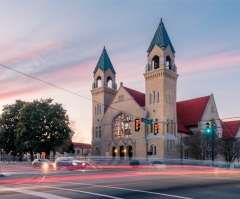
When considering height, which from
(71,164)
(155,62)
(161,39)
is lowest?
(71,164)

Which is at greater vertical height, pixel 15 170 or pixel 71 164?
pixel 71 164

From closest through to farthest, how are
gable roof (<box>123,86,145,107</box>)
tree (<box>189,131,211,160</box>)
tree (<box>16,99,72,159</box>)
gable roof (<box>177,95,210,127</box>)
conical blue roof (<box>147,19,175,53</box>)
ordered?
tree (<box>189,131,211,160</box>)
conical blue roof (<box>147,19,175,53</box>)
tree (<box>16,99,72,159</box>)
gable roof (<box>123,86,145,107</box>)
gable roof (<box>177,95,210,127</box>)

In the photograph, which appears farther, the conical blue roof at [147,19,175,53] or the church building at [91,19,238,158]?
the conical blue roof at [147,19,175,53]

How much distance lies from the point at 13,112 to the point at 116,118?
22.6m

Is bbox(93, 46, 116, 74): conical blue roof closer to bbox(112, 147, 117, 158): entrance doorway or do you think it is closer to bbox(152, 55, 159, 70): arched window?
bbox(152, 55, 159, 70): arched window

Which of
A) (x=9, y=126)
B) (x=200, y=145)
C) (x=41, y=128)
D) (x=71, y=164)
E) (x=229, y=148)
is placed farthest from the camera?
(x=9, y=126)

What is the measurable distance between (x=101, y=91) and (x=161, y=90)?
16.4 meters

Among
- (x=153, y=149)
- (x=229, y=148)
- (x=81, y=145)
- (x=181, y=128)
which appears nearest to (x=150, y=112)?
(x=153, y=149)

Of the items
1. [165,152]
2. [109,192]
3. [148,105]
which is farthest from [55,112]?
[109,192]

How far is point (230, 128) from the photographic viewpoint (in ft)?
253

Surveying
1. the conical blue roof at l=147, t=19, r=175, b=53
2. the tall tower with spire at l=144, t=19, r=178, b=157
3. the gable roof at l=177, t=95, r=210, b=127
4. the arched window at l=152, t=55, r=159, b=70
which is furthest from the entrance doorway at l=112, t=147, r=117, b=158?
the conical blue roof at l=147, t=19, r=175, b=53

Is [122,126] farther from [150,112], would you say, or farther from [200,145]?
[200,145]

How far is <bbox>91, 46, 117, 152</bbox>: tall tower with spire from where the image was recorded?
6931 centimetres

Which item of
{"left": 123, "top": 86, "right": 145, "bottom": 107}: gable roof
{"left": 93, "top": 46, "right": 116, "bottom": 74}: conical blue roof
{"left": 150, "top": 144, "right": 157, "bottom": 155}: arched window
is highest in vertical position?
{"left": 93, "top": 46, "right": 116, "bottom": 74}: conical blue roof
